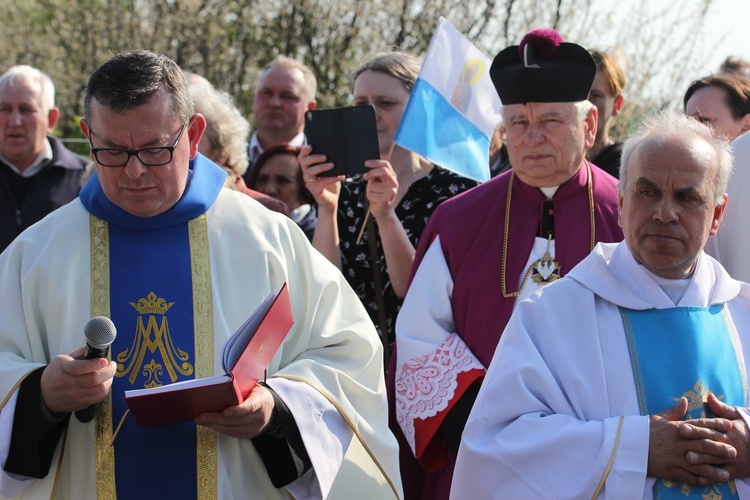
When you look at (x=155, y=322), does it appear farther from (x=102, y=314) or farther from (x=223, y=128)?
(x=223, y=128)

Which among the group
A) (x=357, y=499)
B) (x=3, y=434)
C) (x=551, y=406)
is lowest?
(x=357, y=499)

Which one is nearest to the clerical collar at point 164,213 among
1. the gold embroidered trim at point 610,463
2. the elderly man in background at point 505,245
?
the elderly man in background at point 505,245

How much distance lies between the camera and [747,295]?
11.6 feet

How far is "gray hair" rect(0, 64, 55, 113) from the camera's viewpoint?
272 inches

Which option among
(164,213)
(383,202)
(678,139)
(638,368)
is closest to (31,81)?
(383,202)

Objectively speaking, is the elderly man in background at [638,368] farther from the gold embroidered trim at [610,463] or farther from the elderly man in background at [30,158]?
the elderly man in background at [30,158]

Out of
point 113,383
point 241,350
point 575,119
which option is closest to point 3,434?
point 113,383

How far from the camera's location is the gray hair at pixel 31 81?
22.6 feet

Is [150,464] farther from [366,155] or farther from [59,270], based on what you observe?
[366,155]

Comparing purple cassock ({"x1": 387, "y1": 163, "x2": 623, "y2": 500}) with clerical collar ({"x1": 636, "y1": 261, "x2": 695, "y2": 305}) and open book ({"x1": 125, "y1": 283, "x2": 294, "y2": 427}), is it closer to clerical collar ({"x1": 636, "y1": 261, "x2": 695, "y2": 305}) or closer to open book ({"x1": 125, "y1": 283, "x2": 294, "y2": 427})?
clerical collar ({"x1": 636, "y1": 261, "x2": 695, "y2": 305})

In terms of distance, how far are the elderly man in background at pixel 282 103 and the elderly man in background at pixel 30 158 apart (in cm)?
124

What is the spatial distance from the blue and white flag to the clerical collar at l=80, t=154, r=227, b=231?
4.35 ft

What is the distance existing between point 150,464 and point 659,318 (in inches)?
69.3

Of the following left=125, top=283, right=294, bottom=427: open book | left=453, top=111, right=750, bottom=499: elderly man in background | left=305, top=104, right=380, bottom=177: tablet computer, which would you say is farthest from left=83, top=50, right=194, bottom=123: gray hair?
left=453, top=111, right=750, bottom=499: elderly man in background
